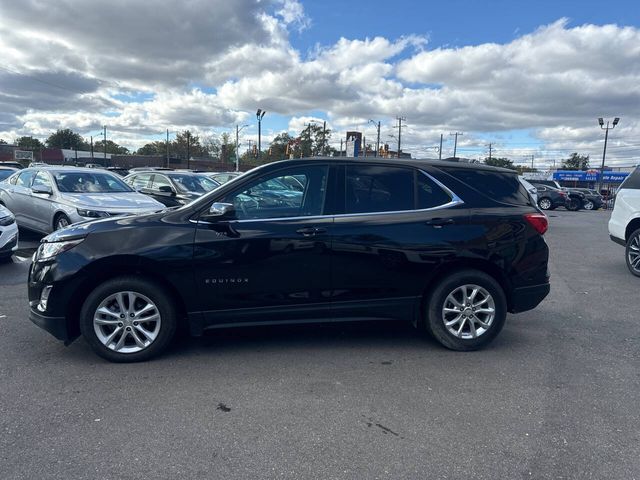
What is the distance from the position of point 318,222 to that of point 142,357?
75.9 inches

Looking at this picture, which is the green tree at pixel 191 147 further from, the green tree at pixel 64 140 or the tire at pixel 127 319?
the tire at pixel 127 319

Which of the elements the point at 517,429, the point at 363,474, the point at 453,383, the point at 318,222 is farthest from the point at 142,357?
the point at 517,429

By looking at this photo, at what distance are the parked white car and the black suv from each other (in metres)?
4.25

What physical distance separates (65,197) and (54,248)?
5900mm

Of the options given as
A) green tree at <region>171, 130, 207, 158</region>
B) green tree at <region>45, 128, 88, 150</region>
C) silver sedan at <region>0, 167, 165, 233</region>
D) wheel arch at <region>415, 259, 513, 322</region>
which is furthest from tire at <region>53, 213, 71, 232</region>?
green tree at <region>45, 128, 88, 150</region>

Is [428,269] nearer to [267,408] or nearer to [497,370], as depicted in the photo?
[497,370]

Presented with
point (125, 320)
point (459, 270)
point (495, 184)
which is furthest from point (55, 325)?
point (495, 184)

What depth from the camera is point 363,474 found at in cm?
269

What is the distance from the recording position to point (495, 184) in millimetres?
4699

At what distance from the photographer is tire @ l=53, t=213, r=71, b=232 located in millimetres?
9219

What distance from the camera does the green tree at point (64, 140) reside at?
109456mm

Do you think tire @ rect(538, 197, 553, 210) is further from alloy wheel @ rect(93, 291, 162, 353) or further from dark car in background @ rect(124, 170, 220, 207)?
alloy wheel @ rect(93, 291, 162, 353)

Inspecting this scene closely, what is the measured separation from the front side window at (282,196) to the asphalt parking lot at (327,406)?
4.25 ft

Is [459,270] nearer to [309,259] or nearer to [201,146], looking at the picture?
[309,259]
